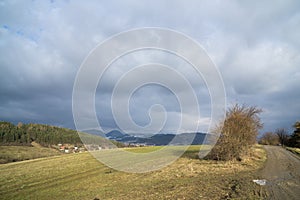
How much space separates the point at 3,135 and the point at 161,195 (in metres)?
140

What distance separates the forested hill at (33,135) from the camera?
128875mm

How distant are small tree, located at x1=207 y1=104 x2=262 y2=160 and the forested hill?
125 m

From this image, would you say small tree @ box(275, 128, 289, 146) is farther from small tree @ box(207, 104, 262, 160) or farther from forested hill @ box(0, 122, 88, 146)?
forested hill @ box(0, 122, 88, 146)

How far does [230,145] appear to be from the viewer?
28.1 metres

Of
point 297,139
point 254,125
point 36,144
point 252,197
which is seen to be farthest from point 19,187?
point 36,144

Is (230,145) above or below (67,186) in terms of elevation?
above

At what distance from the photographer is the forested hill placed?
129m

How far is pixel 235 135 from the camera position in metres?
29.0

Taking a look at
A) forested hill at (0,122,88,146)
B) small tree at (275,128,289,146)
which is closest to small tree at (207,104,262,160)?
small tree at (275,128,289,146)

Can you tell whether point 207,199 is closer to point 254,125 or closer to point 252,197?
point 252,197

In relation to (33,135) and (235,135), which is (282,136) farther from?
(33,135)

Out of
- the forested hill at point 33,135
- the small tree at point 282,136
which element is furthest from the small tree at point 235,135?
the forested hill at point 33,135

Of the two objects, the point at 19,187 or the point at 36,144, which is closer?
the point at 19,187

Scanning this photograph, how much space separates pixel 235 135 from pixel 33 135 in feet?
460
